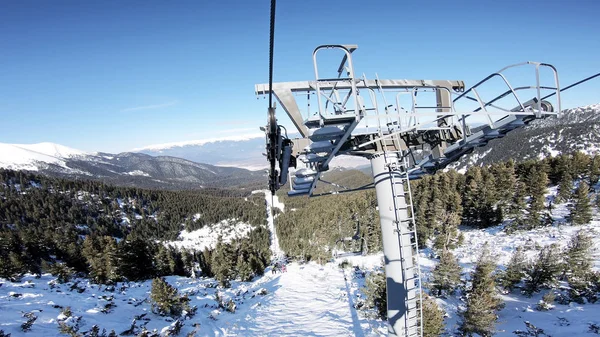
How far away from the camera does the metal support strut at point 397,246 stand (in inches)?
247

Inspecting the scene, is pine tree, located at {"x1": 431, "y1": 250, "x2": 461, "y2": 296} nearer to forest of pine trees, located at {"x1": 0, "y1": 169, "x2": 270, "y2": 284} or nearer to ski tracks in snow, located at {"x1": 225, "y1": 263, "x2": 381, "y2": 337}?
ski tracks in snow, located at {"x1": 225, "y1": 263, "x2": 381, "y2": 337}

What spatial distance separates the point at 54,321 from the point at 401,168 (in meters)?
26.3

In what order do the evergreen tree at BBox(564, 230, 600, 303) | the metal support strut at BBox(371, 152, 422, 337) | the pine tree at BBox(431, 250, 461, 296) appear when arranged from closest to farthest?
the metal support strut at BBox(371, 152, 422, 337) → the evergreen tree at BBox(564, 230, 600, 303) → the pine tree at BBox(431, 250, 461, 296)

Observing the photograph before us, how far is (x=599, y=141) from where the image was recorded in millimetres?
150250

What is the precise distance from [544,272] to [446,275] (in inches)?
308

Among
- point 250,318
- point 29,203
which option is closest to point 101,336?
point 250,318

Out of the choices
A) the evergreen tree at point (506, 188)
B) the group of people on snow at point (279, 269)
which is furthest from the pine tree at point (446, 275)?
the evergreen tree at point (506, 188)

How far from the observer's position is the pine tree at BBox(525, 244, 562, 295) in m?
22.0

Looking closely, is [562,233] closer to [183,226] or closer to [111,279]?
[111,279]

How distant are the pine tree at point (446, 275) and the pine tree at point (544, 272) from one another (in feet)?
18.7

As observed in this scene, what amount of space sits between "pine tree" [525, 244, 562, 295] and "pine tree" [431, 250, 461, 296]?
571 centimetres


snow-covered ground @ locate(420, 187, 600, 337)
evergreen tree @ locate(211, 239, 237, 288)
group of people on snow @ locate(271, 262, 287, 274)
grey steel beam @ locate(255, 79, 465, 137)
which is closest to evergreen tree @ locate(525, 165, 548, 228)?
snow-covered ground @ locate(420, 187, 600, 337)

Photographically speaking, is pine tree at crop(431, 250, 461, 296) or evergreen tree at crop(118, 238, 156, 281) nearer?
pine tree at crop(431, 250, 461, 296)

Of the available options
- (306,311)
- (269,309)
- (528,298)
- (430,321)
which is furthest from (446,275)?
(269,309)
